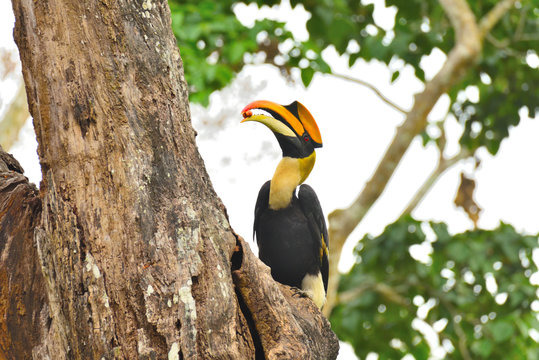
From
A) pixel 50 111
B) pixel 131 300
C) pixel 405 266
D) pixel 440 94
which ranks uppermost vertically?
pixel 440 94

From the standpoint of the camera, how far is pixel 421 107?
4.96 meters

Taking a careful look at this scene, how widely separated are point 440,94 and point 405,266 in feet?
4.59

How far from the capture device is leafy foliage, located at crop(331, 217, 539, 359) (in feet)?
16.0

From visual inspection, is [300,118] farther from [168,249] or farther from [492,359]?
[492,359]

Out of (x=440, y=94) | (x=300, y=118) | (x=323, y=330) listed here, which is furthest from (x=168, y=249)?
(x=440, y=94)

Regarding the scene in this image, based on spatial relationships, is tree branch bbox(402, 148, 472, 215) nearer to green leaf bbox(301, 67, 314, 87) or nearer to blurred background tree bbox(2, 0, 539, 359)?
blurred background tree bbox(2, 0, 539, 359)

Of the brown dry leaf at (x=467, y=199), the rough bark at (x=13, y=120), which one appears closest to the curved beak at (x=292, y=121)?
the rough bark at (x=13, y=120)

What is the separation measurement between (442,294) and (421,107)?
61.7 inches

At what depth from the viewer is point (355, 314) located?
5.28m

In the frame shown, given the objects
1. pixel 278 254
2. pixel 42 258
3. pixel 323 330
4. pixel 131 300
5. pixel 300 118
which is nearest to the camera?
pixel 131 300

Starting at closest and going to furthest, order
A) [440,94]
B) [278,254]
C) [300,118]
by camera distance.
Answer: [300,118]
[278,254]
[440,94]

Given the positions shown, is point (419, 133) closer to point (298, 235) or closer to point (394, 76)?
point (394, 76)

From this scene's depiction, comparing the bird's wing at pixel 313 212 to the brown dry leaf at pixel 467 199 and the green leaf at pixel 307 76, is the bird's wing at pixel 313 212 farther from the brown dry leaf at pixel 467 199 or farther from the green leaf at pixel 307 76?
the brown dry leaf at pixel 467 199

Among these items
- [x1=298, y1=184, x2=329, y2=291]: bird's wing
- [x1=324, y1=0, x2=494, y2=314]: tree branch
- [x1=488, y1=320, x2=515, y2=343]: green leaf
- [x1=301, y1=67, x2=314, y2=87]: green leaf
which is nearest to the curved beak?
[x1=298, y1=184, x2=329, y2=291]: bird's wing
